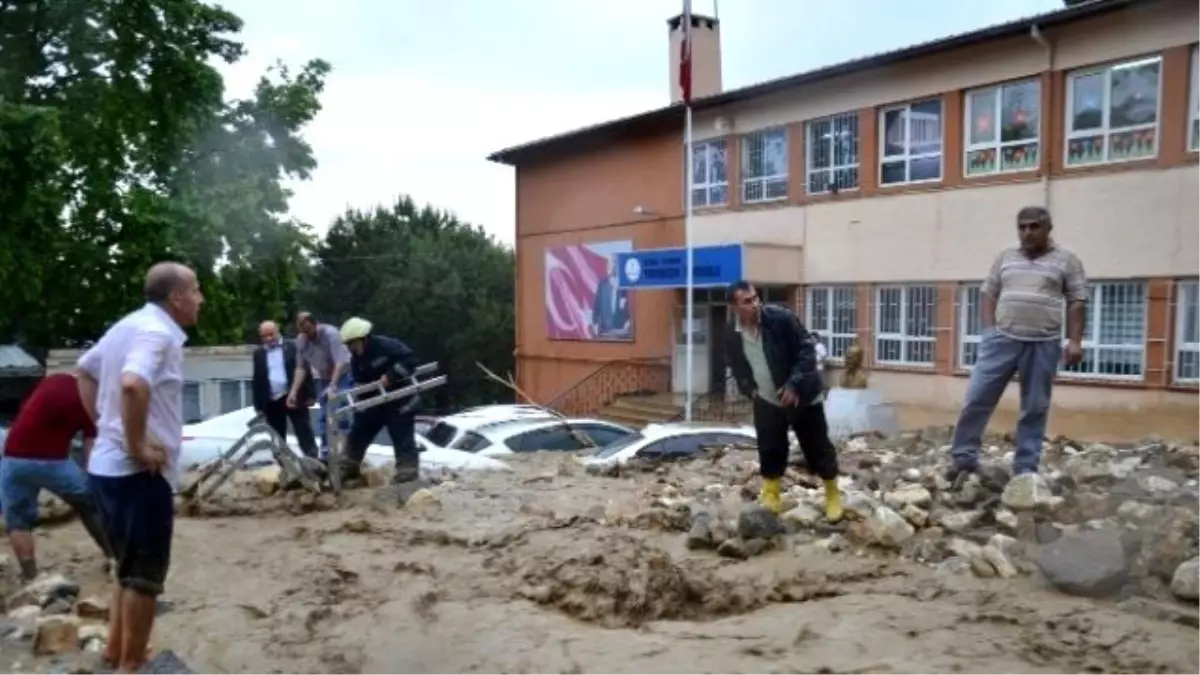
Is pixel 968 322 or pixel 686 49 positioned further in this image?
pixel 686 49

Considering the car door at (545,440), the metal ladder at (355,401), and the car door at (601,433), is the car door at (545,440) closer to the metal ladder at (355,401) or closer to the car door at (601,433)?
the car door at (601,433)

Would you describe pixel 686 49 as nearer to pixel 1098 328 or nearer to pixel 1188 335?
pixel 1098 328

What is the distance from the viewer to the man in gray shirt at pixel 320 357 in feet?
29.6

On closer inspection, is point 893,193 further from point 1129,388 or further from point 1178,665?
point 1178,665

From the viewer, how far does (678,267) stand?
72.3 ft

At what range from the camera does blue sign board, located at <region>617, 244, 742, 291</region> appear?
20.7 meters

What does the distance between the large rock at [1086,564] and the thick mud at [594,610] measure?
10 cm

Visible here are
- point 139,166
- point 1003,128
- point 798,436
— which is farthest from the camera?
point 139,166

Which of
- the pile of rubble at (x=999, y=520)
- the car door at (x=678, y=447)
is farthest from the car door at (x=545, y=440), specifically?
the pile of rubble at (x=999, y=520)

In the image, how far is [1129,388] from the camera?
1609 cm

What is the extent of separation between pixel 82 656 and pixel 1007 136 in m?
16.4

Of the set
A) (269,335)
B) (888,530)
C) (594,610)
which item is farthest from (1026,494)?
(269,335)

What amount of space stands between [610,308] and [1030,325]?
19.5 metres

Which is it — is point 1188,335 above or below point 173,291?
below
